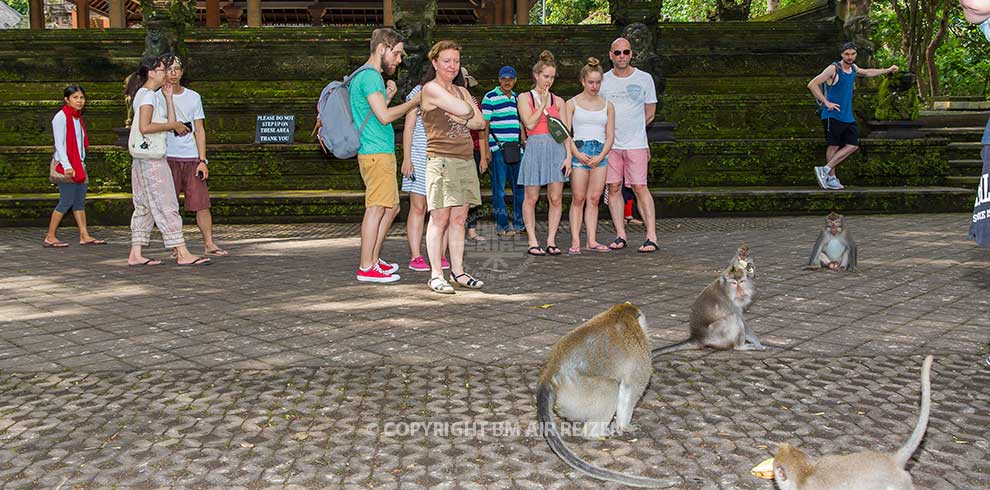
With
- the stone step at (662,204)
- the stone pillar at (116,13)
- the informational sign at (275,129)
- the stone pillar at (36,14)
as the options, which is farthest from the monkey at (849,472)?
the stone pillar at (36,14)

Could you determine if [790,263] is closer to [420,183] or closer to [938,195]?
[420,183]

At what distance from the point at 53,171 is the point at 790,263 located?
784 cm

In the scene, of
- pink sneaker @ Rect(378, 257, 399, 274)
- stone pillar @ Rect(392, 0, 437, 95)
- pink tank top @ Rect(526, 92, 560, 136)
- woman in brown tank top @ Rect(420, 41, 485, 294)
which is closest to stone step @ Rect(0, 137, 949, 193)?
stone pillar @ Rect(392, 0, 437, 95)

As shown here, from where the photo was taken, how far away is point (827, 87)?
42.3 ft

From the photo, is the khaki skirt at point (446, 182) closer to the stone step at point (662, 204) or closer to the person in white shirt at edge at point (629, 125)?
the person in white shirt at edge at point (629, 125)

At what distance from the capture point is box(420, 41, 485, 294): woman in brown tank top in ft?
22.6


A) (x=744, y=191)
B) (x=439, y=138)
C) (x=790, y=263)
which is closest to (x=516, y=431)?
(x=439, y=138)

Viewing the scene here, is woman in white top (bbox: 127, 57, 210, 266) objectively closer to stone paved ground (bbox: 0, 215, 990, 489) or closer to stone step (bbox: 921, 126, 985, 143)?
stone paved ground (bbox: 0, 215, 990, 489)

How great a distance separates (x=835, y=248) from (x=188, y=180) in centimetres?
610

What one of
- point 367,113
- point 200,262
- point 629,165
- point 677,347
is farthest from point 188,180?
point 677,347

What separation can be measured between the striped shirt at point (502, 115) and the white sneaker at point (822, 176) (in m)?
5.27

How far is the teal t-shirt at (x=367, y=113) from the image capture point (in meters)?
7.21

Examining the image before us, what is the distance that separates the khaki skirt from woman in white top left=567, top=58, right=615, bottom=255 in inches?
79.1

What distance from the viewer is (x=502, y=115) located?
33.1ft
